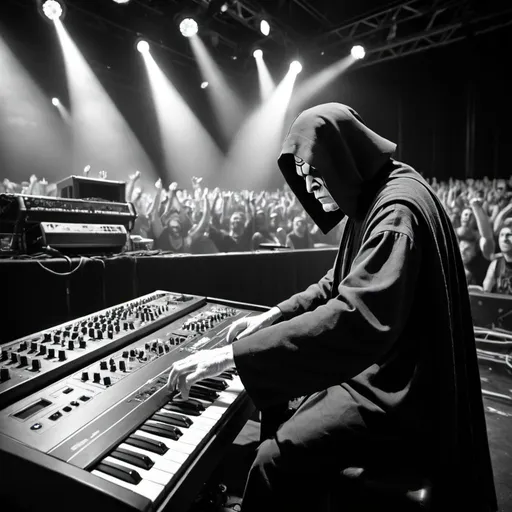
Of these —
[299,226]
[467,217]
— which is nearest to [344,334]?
[467,217]

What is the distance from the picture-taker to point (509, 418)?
341 cm

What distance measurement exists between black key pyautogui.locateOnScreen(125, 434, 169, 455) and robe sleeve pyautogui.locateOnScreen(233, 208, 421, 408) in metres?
0.32

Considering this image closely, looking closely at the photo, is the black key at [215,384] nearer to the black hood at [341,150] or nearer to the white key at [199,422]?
the white key at [199,422]

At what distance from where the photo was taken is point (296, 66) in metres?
8.63

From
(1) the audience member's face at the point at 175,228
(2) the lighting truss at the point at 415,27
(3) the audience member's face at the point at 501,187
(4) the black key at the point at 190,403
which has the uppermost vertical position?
(2) the lighting truss at the point at 415,27

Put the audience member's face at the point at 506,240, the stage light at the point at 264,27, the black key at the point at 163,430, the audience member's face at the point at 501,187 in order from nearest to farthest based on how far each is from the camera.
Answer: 1. the black key at the point at 163,430
2. the audience member's face at the point at 506,240
3. the stage light at the point at 264,27
4. the audience member's face at the point at 501,187

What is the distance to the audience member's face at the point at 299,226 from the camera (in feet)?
29.2

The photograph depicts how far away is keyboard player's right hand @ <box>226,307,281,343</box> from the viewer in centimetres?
175

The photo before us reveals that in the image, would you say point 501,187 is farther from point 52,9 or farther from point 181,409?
point 52,9

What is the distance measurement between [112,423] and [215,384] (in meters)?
0.47

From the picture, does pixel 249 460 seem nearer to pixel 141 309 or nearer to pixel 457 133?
pixel 141 309

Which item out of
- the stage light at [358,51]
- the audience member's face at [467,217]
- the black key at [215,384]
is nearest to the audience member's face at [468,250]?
the audience member's face at [467,217]

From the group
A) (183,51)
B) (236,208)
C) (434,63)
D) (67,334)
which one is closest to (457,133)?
(434,63)

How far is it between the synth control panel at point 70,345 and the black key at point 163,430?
1.04 feet
